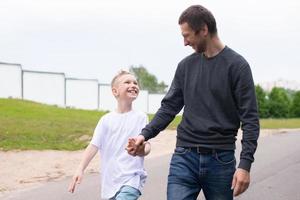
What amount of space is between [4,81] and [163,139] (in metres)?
27.8

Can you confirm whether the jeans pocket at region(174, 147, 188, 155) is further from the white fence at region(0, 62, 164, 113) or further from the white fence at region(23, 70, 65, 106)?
the white fence at region(23, 70, 65, 106)

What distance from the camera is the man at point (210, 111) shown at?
3.78 metres

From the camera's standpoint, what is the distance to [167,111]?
4.16 meters

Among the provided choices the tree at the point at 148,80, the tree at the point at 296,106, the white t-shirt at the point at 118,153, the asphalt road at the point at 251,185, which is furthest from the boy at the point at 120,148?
the tree at the point at 148,80

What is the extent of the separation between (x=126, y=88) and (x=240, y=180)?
1.48m

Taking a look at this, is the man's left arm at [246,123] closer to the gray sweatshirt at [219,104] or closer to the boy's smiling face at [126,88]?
the gray sweatshirt at [219,104]

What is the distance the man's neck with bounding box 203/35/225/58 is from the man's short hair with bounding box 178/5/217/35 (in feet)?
0.21

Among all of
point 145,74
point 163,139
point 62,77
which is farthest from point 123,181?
point 145,74

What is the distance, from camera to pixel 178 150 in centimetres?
395

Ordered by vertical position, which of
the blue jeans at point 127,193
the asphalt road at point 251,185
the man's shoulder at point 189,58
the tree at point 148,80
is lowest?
the tree at point 148,80

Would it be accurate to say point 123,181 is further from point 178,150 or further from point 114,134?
point 178,150

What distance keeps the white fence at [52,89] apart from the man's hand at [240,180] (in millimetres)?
43111

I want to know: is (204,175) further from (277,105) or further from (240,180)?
(277,105)

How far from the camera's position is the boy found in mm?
4699
